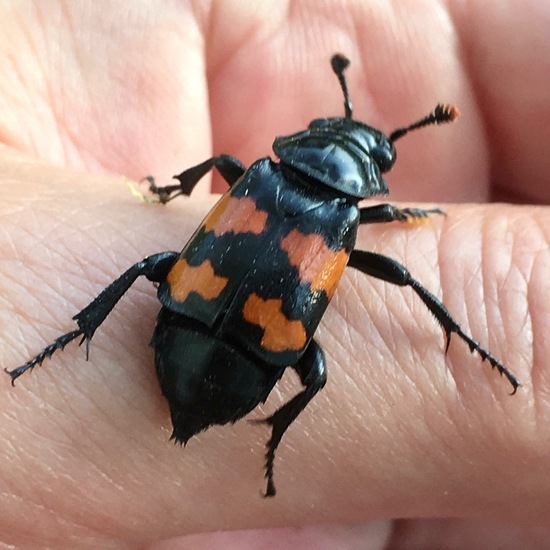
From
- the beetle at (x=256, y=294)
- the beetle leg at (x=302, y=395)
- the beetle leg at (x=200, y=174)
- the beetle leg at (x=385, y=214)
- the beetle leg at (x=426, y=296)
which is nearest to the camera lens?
the beetle at (x=256, y=294)

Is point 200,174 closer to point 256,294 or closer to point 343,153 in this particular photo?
point 343,153

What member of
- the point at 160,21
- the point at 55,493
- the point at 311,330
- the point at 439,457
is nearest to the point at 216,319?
the point at 311,330

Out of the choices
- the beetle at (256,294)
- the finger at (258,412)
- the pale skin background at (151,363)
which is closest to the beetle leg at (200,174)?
the pale skin background at (151,363)

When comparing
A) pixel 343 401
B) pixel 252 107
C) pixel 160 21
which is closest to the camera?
pixel 343 401

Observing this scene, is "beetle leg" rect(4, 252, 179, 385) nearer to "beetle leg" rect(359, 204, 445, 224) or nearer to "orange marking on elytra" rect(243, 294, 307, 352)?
"orange marking on elytra" rect(243, 294, 307, 352)

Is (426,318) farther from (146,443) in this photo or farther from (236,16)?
(236,16)

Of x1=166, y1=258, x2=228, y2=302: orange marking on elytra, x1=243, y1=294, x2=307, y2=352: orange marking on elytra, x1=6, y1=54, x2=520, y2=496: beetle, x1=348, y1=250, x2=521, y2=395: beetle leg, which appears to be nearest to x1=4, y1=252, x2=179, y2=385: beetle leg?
x1=6, y1=54, x2=520, y2=496: beetle

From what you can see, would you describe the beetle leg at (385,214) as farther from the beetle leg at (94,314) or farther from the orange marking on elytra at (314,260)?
the beetle leg at (94,314)
